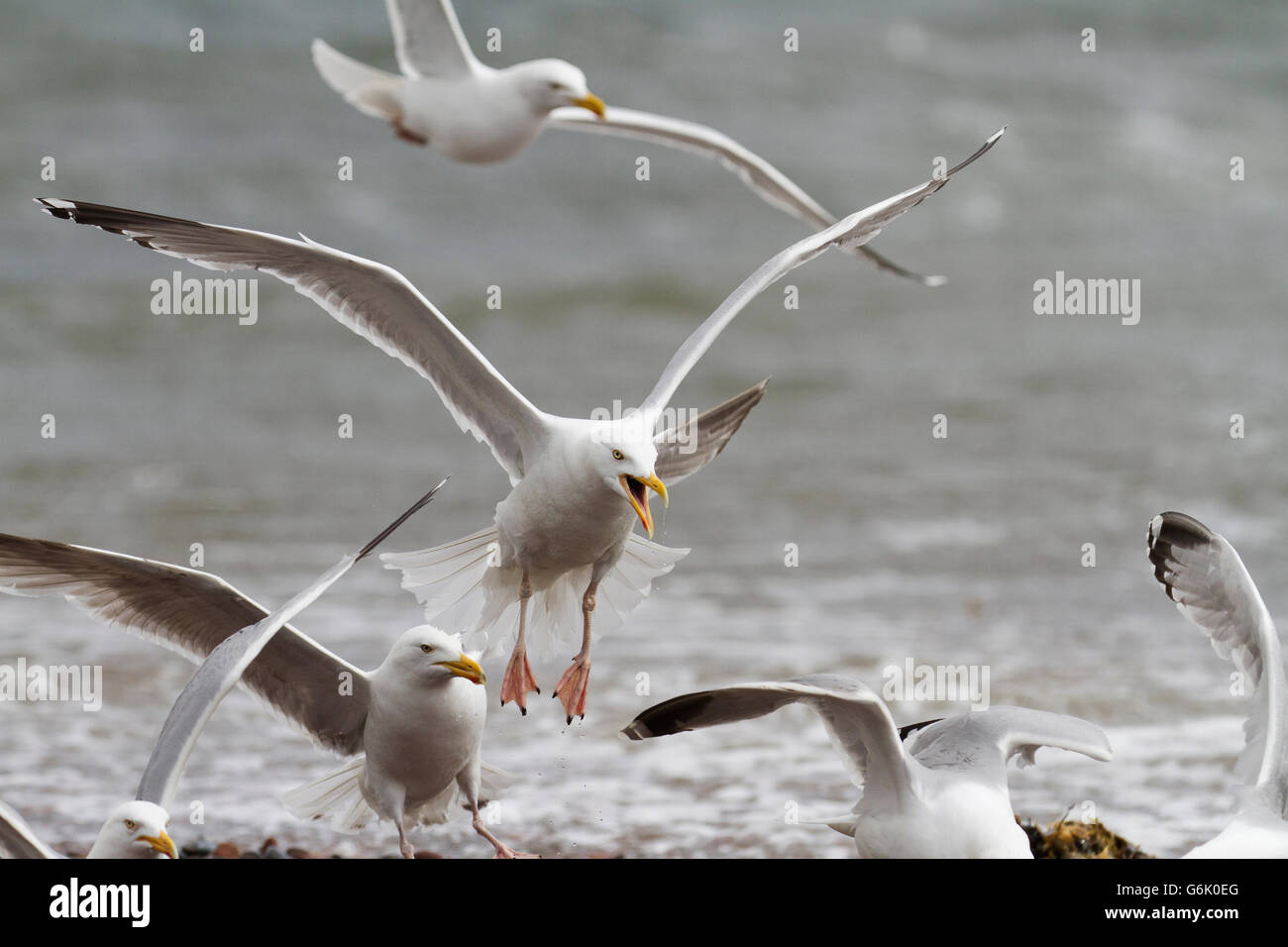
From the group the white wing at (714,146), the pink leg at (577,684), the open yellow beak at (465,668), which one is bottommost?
the pink leg at (577,684)

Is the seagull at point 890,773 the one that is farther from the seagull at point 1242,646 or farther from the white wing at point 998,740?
the seagull at point 1242,646

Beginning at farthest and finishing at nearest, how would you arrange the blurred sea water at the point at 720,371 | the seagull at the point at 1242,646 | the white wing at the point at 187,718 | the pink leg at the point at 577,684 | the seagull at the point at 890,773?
the blurred sea water at the point at 720,371, the pink leg at the point at 577,684, the seagull at the point at 1242,646, the seagull at the point at 890,773, the white wing at the point at 187,718

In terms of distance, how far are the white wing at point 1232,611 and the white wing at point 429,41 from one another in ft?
10.7

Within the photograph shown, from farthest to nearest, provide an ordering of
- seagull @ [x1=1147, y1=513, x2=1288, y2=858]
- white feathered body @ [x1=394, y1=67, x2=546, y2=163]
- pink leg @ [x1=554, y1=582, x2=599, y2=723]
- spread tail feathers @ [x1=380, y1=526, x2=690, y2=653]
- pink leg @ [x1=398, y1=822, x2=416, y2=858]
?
1. white feathered body @ [x1=394, y1=67, x2=546, y2=163]
2. spread tail feathers @ [x1=380, y1=526, x2=690, y2=653]
3. pink leg @ [x1=554, y1=582, x2=599, y2=723]
4. pink leg @ [x1=398, y1=822, x2=416, y2=858]
5. seagull @ [x1=1147, y1=513, x2=1288, y2=858]

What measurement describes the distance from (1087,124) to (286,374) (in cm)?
1166

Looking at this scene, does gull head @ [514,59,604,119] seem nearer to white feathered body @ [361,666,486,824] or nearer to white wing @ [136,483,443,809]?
white feathered body @ [361,666,486,824]

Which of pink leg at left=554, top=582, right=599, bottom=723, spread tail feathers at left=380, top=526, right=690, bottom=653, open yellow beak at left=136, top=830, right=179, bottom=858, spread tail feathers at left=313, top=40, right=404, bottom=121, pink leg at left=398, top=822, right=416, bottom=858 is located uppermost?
spread tail feathers at left=313, top=40, right=404, bottom=121

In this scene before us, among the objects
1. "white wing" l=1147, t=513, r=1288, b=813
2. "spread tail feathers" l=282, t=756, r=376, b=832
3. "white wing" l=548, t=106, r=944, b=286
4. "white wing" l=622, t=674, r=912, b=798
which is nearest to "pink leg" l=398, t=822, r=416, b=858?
"spread tail feathers" l=282, t=756, r=376, b=832

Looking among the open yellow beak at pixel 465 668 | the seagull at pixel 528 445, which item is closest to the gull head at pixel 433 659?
the open yellow beak at pixel 465 668

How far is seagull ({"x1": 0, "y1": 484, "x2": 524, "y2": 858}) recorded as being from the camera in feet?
14.1

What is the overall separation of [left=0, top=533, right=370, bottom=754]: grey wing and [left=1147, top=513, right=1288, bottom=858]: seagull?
227 cm

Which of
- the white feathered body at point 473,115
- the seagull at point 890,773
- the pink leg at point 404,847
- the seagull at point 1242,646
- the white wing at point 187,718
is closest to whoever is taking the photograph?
the white wing at point 187,718

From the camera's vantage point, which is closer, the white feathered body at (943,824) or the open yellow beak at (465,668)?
the white feathered body at (943,824)

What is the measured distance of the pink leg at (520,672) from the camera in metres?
4.82
